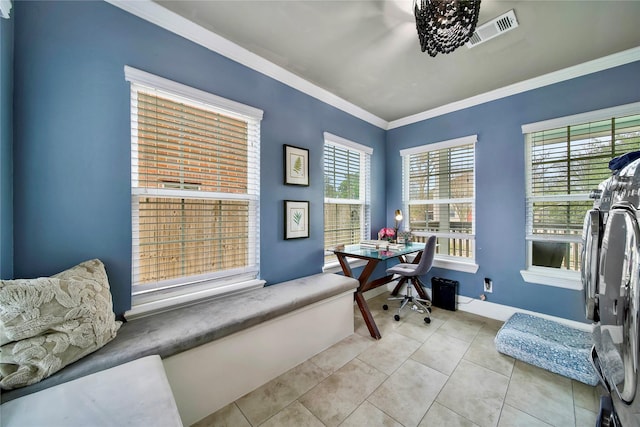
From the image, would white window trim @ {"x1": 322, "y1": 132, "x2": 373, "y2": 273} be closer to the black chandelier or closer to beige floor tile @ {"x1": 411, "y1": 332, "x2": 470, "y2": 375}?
beige floor tile @ {"x1": 411, "y1": 332, "x2": 470, "y2": 375}

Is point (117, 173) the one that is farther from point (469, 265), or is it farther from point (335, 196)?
point (469, 265)

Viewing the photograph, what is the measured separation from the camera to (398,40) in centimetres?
199

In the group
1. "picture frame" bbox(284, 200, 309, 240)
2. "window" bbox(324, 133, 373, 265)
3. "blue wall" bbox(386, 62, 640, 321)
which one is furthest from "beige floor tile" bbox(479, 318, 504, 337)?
"picture frame" bbox(284, 200, 309, 240)

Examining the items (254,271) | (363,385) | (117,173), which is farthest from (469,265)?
(117,173)

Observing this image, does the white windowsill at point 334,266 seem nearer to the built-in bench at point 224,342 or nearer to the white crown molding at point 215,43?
the built-in bench at point 224,342

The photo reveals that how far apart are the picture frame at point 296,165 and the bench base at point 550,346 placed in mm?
2457

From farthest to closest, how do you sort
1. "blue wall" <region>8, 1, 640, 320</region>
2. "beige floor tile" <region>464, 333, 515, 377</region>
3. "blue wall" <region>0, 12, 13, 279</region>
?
"beige floor tile" <region>464, 333, 515, 377</region>, "blue wall" <region>8, 1, 640, 320</region>, "blue wall" <region>0, 12, 13, 279</region>

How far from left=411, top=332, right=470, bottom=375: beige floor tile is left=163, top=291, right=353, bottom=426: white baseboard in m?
0.80

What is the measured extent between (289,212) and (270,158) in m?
0.59

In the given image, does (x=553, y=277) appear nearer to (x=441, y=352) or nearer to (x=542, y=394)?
(x=542, y=394)

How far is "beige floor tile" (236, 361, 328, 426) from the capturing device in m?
1.54

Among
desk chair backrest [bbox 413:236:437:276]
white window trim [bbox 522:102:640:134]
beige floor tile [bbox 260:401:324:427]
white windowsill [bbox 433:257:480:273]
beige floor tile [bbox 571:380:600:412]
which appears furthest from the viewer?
white windowsill [bbox 433:257:480:273]

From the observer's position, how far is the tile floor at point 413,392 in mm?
1484

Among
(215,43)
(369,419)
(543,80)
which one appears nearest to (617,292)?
(369,419)
